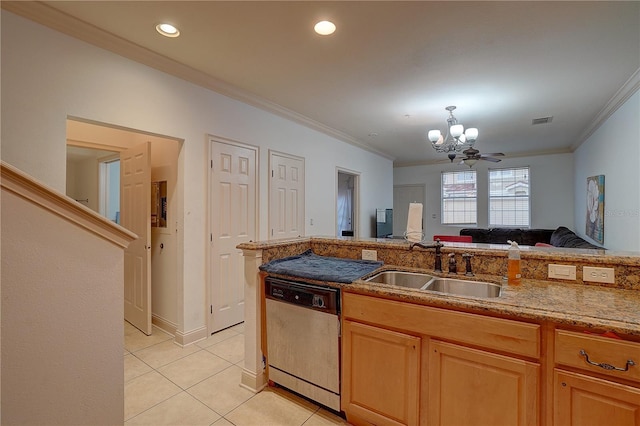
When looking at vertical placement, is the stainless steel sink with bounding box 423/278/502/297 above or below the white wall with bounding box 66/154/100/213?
below

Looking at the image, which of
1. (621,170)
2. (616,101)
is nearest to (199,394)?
(621,170)

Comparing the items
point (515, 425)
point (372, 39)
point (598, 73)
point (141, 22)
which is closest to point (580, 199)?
point (598, 73)

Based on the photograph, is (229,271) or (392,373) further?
(229,271)

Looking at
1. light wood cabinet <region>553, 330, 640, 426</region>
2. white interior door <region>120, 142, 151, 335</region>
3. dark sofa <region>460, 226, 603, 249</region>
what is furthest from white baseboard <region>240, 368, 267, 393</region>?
dark sofa <region>460, 226, 603, 249</region>

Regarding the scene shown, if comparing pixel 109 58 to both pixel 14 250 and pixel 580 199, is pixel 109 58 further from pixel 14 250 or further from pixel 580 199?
pixel 580 199

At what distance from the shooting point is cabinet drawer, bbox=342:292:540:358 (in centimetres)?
126

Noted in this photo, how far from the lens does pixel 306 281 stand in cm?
188

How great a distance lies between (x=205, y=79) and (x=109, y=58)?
2.74 feet

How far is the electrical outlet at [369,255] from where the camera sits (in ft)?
7.52

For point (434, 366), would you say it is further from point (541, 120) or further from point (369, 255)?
point (541, 120)

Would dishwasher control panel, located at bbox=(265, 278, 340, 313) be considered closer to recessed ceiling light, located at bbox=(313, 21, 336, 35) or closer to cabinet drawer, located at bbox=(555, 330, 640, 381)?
cabinet drawer, located at bbox=(555, 330, 640, 381)

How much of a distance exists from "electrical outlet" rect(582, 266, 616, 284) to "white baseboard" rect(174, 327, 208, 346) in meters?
3.19

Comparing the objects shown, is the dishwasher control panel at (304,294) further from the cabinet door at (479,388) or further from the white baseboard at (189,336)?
the white baseboard at (189,336)

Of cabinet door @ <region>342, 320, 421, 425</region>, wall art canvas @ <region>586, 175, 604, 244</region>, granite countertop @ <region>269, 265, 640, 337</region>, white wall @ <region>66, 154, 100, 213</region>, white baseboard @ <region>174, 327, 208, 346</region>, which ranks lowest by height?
white baseboard @ <region>174, 327, 208, 346</region>
